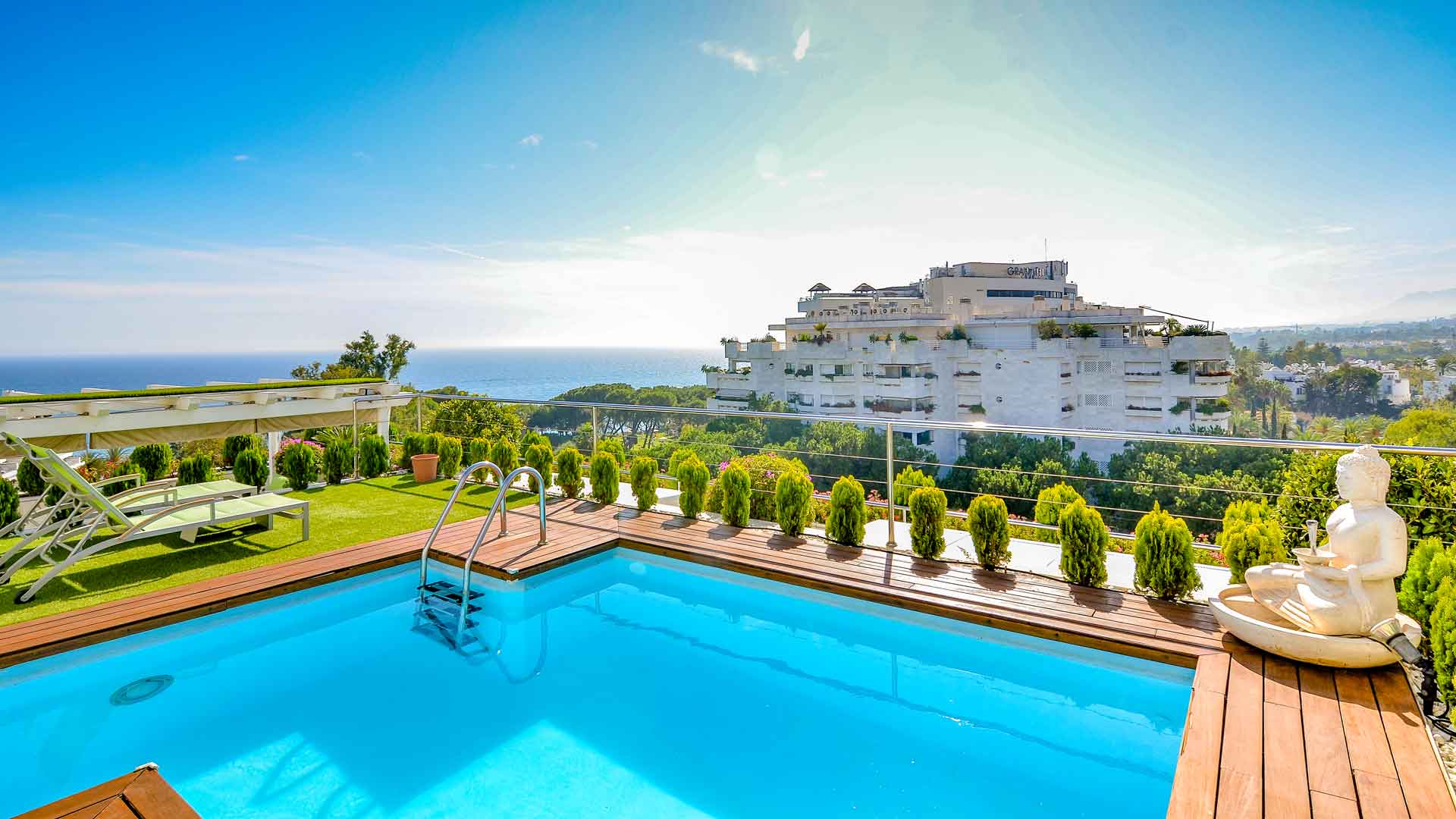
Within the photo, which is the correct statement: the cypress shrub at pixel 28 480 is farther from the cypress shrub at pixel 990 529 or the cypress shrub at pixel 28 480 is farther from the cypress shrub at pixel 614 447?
the cypress shrub at pixel 990 529

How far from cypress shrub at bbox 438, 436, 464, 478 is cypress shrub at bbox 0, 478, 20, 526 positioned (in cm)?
335

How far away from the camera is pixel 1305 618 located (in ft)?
9.35

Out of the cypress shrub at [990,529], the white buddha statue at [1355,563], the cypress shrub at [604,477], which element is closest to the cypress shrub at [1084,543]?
the cypress shrub at [990,529]

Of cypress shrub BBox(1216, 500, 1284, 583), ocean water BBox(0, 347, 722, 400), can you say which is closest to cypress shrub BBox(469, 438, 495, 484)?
cypress shrub BBox(1216, 500, 1284, 583)

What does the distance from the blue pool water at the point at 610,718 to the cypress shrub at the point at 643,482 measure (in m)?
1.87

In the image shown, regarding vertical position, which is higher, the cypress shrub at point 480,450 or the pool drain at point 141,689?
the cypress shrub at point 480,450

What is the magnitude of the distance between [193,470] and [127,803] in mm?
5890

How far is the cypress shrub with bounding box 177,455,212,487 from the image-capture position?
21.3 ft

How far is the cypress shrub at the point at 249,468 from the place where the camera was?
687 centimetres

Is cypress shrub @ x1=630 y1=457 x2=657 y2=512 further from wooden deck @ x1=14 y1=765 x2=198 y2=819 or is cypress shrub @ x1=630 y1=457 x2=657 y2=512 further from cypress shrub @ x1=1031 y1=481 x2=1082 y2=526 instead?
wooden deck @ x1=14 y1=765 x2=198 y2=819

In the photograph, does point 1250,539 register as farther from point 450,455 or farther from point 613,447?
point 450,455

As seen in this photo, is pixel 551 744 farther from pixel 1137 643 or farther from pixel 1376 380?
pixel 1376 380

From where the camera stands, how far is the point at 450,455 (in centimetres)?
773

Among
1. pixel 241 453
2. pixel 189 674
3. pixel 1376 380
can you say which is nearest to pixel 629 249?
pixel 241 453
